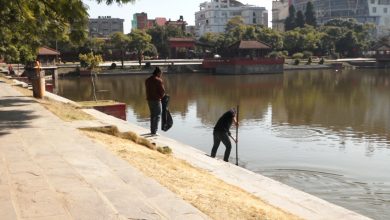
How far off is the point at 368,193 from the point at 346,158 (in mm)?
3726

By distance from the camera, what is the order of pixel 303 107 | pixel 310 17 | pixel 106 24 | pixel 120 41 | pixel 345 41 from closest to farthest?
1. pixel 303 107
2. pixel 120 41
3. pixel 345 41
4. pixel 310 17
5. pixel 106 24

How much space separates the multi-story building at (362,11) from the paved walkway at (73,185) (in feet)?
487

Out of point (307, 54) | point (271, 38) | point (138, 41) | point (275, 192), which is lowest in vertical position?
point (275, 192)

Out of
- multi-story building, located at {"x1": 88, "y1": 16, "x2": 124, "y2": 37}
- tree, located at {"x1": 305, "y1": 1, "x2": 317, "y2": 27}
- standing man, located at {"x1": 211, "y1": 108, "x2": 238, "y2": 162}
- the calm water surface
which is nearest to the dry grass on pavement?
standing man, located at {"x1": 211, "y1": 108, "x2": 238, "y2": 162}

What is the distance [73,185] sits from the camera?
6027 millimetres

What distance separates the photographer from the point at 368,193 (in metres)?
10.6

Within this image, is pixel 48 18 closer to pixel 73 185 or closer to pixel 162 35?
pixel 73 185

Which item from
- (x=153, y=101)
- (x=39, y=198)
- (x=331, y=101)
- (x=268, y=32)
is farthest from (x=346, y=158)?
(x=268, y=32)

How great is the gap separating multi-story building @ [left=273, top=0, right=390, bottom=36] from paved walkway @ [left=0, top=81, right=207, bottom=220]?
487ft

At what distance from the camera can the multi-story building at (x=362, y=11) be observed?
14575cm

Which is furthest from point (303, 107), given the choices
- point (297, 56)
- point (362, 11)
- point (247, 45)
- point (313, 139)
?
point (362, 11)

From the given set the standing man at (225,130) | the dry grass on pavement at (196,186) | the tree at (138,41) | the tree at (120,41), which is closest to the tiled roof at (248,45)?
the tree at (138,41)

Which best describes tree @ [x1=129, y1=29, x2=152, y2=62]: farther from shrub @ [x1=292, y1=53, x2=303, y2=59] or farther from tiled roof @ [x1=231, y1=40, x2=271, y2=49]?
shrub @ [x1=292, y1=53, x2=303, y2=59]

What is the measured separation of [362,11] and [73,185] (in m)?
154
